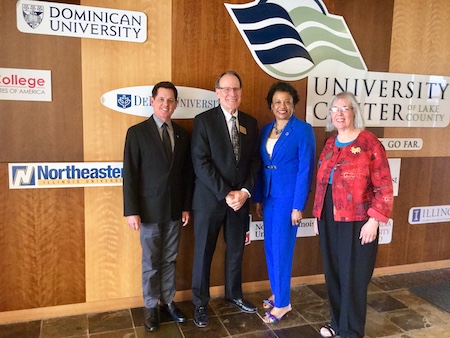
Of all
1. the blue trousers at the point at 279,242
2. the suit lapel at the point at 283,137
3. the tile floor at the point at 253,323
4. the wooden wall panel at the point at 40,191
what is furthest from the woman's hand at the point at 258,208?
the wooden wall panel at the point at 40,191

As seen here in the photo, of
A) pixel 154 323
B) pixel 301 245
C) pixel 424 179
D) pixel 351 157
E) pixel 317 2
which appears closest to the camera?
pixel 351 157

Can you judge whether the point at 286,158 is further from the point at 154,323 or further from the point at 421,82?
the point at 421,82

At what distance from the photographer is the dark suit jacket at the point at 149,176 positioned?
2.63m

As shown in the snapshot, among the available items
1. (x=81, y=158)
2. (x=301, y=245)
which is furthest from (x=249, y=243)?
(x=81, y=158)

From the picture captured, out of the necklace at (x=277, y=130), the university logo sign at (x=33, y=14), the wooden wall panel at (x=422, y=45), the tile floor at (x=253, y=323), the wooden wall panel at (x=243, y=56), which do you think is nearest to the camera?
the university logo sign at (x=33, y=14)

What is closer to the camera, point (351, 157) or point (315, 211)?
point (351, 157)

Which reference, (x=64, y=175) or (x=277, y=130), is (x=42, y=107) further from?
(x=277, y=130)

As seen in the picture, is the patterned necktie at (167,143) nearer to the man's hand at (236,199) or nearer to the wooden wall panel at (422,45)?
the man's hand at (236,199)

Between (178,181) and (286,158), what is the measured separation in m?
0.81

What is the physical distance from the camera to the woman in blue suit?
275 centimetres

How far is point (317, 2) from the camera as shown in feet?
10.9

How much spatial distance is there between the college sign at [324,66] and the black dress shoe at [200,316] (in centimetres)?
187

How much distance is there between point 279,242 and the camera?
2824 millimetres

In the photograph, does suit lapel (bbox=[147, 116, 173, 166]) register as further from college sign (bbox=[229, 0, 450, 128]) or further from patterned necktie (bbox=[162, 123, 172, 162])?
college sign (bbox=[229, 0, 450, 128])
